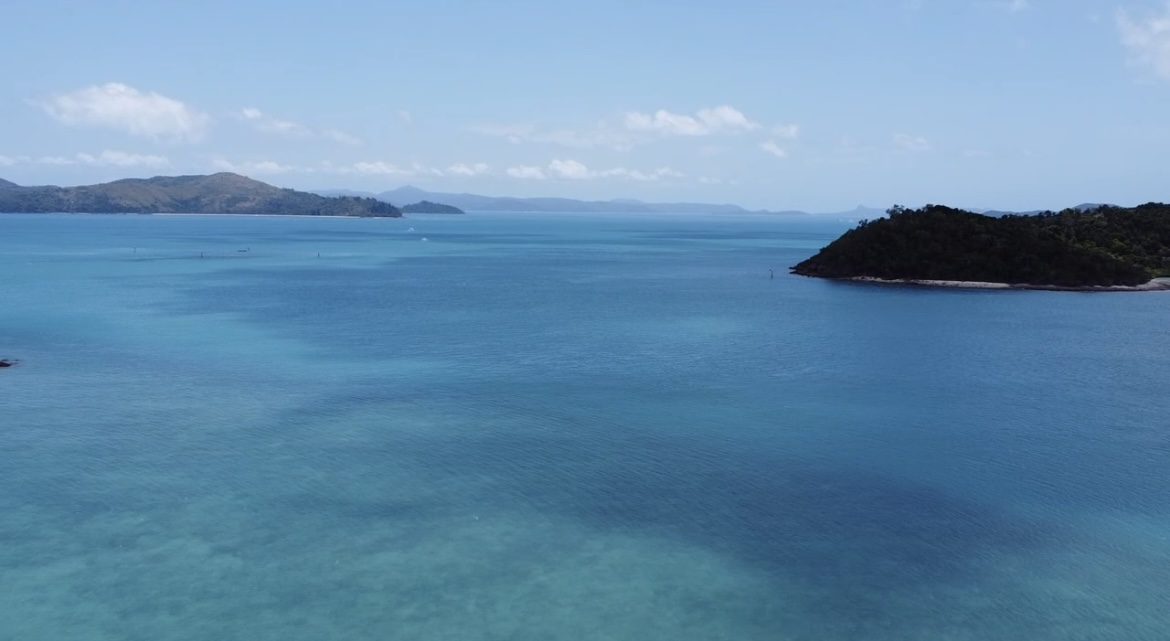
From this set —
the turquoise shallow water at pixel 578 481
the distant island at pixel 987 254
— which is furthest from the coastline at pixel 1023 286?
the turquoise shallow water at pixel 578 481

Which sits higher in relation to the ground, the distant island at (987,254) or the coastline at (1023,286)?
the distant island at (987,254)

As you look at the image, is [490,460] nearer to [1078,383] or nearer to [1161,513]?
[1161,513]

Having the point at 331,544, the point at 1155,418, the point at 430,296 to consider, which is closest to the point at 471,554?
the point at 331,544

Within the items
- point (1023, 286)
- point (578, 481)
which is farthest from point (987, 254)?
point (578, 481)

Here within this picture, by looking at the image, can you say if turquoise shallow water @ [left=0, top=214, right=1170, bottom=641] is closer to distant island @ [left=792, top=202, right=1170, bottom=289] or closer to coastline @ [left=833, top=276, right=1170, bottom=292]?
coastline @ [left=833, top=276, right=1170, bottom=292]

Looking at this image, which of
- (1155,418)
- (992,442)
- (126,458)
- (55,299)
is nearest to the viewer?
(126,458)

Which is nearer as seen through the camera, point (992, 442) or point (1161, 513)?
point (1161, 513)

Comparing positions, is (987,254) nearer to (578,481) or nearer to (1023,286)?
(1023,286)

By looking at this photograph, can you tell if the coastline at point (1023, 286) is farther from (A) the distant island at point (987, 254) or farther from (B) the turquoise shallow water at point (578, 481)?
(B) the turquoise shallow water at point (578, 481)
